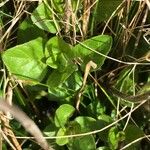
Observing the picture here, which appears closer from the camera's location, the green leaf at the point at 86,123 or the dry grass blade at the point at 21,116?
the dry grass blade at the point at 21,116

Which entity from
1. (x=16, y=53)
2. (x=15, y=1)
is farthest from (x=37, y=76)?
(x=15, y=1)

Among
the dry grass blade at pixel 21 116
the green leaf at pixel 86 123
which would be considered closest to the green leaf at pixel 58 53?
the green leaf at pixel 86 123

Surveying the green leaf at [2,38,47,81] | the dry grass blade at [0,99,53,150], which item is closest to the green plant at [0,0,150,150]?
the green leaf at [2,38,47,81]

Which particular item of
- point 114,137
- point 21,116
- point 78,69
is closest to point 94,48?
point 78,69

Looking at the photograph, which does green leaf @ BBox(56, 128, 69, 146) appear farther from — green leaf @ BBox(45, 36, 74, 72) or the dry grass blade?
the dry grass blade

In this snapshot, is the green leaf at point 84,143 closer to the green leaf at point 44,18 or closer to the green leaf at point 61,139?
the green leaf at point 61,139

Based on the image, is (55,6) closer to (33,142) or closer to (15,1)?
(15,1)
